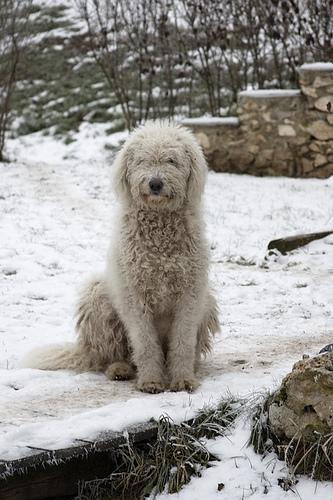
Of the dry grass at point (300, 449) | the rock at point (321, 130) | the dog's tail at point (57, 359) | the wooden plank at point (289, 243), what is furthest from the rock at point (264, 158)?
Answer: the dry grass at point (300, 449)

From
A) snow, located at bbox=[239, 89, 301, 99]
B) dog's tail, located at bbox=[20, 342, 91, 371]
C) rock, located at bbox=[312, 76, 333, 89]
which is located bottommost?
dog's tail, located at bbox=[20, 342, 91, 371]

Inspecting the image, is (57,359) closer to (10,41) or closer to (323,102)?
(323,102)

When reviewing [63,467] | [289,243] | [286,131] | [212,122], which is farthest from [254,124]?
[63,467]

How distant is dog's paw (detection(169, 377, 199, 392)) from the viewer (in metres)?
4.20

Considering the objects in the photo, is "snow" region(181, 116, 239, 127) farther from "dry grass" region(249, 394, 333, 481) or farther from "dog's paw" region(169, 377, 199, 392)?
"dry grass" region(249, 394, 333, 481)

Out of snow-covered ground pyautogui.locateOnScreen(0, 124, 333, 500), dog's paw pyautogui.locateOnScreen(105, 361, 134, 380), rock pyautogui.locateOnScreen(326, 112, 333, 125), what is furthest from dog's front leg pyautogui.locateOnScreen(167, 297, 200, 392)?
rock pyautogui.locateOnScreen(326, 112, 333, 125)

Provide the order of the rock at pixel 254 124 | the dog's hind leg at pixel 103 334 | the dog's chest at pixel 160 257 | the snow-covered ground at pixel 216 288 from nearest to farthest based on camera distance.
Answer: the snow-covered ground at pixel 216 288
the dog's chest at pixel 160 257
the dog's hind leg at pixel 103 334
the rock at pixel 254 124

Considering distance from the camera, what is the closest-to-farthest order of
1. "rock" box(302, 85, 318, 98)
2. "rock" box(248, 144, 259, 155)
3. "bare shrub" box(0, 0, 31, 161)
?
"rock" box(302, 85, 318, 98)
"rock" box(248, 144, 259, 155)
"bare shrub" box(0, 0, 31, 161)

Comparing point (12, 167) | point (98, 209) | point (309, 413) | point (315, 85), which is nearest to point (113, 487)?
point (309, 413)

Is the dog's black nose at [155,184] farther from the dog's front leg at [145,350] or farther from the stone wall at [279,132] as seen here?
the stone wall at [279,132]

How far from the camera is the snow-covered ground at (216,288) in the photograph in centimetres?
351

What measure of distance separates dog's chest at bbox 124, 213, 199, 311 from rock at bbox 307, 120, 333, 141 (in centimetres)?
810

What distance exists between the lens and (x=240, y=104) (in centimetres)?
1243

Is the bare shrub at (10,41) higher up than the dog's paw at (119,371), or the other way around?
the bare shrub at (10,41)
